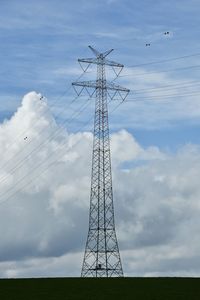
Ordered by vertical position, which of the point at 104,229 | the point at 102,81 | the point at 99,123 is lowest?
the point at 104,229

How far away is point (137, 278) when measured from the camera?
248 feet
